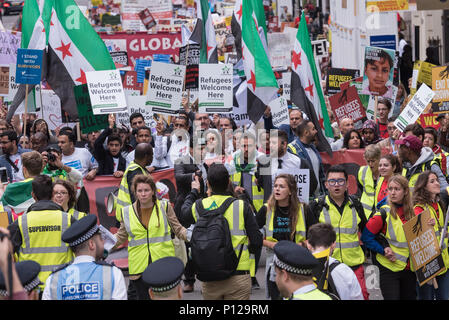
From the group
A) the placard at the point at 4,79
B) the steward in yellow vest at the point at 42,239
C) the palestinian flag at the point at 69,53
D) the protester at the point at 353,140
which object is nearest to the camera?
the steward in yellow vest at the point at 42,239

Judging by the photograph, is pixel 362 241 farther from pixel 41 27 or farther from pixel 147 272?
pixel 41 27

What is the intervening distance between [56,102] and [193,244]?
29.7 ft

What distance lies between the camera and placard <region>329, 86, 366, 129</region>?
13641 mm

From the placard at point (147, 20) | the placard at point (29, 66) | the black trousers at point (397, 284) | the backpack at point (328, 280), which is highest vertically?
Result: the placard at point (147, 20)

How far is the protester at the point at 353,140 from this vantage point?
1163cm

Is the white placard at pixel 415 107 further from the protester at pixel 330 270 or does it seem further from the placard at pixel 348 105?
the protester at pixel 330 270

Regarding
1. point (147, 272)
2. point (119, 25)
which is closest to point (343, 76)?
point (147, 272)

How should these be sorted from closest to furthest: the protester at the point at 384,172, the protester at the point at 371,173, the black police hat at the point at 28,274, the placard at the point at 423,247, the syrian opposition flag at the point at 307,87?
the black police hat at the point at 28,274 < the placard at the point at 423,247 < the protester at the point at 384,172 < the protester at the point at 371,173 < the syrian opposition flag at the point at 307,87

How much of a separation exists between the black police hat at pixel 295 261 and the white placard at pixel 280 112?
8242 mm

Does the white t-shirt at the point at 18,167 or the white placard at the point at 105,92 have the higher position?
the white placard at the point at 105,92

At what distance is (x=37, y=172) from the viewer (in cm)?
791

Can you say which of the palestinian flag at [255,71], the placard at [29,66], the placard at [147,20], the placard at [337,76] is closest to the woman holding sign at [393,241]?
the palestinian flag at [255,71]

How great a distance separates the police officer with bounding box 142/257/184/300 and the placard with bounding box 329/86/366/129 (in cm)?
908

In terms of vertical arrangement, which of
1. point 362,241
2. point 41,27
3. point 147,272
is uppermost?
point 41,27
